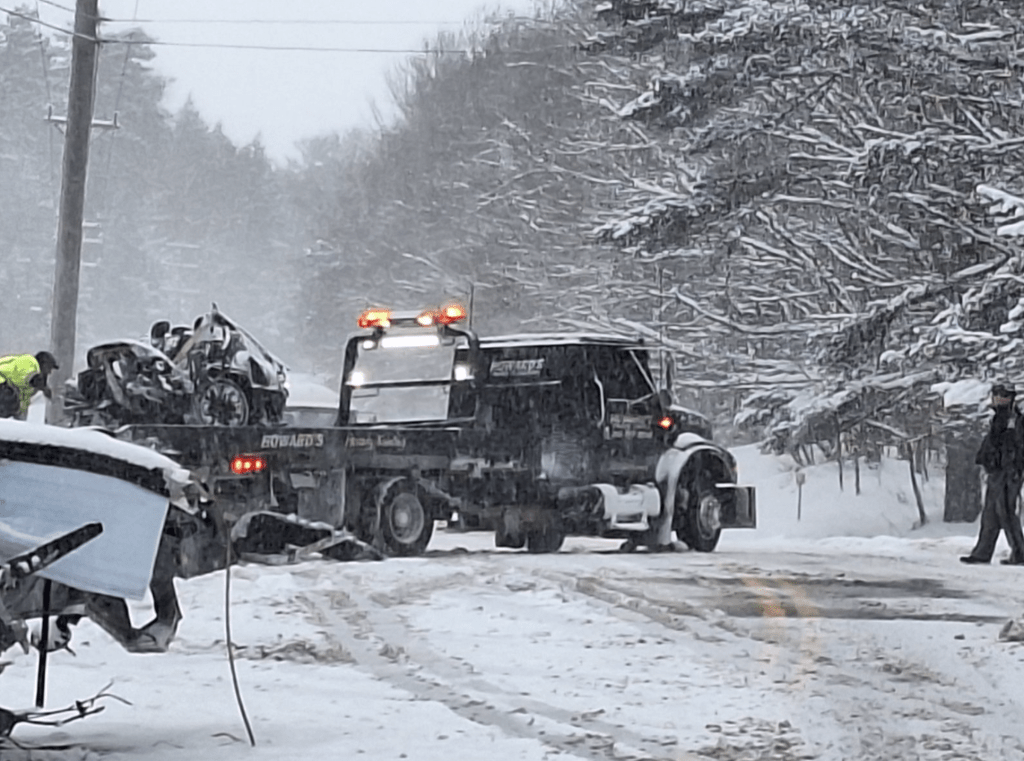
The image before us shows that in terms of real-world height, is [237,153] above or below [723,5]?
above

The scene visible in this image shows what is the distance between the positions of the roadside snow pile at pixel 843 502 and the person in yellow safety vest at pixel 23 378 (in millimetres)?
10783

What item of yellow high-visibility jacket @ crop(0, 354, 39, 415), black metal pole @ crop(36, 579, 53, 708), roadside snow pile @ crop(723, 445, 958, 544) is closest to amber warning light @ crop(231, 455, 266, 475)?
yellow high-visibility jacket @ crop(0, 354, 39, 415)

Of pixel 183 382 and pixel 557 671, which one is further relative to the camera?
pixel 183 382

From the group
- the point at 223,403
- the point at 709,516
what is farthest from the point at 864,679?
the point at 709,516

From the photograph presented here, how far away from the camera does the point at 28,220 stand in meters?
85.9

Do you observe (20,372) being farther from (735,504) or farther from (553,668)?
(553,668)

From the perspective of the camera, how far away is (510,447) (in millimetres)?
16922

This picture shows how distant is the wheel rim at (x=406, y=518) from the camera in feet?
52.6

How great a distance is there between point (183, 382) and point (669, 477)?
519 centimetres

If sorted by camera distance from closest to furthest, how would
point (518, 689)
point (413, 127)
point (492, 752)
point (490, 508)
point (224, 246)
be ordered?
point (492, 752), point (518, 689), point (490, 508), point (413, 127), point (224, 246)

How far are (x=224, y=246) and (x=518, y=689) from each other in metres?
95.1

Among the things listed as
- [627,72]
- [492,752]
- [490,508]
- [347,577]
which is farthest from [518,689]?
[627,72]

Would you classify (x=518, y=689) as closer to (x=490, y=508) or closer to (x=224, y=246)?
(x=490, y=508)

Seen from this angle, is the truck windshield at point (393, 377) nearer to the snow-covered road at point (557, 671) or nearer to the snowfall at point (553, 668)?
the snowfall at point (553, 668)
